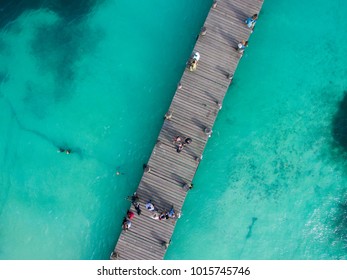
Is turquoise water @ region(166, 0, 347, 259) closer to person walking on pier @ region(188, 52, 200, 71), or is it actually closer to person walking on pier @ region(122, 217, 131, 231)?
person walking on pier @ region(188, 52, 200, 71)

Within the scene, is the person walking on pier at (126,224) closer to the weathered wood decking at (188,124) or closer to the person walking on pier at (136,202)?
the weathered wood decking at (188,124)

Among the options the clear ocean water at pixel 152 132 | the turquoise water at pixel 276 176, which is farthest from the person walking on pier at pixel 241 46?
the turquoise water at pixel 276 176

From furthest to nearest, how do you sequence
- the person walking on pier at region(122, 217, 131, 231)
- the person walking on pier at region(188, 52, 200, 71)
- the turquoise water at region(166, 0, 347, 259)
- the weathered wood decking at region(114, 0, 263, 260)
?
the turquoise water at region(166, 0, 347, 259), the weathered wood decking at region(114, 0, 263, 260), the person walking on pier at region(188, 52, 200, 71), the person walking on pier at region(122, 217, 131, 231)

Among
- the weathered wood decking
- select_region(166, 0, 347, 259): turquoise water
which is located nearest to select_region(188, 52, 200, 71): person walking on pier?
the weathered wood decking
